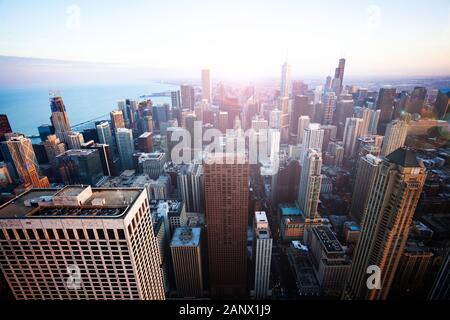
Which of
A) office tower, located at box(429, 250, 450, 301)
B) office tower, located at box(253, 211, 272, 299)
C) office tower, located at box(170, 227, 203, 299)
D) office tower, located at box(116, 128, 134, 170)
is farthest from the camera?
office tower, located at box(116, 128, 134, 170)

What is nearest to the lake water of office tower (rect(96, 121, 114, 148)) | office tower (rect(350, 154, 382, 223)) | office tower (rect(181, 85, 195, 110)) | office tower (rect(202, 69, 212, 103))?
office tower (rect(96, 121, 114, 148))

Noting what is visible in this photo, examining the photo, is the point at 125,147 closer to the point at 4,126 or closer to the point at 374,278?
the point at 4,126

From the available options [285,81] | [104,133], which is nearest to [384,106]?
[285,81]

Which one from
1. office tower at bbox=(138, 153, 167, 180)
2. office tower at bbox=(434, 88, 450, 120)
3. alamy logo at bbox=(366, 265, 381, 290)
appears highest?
office tower at bbox=(434, 88, 450, 120)

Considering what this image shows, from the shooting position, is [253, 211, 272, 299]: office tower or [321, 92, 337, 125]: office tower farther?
[321, 92, 337, 125]: office tower

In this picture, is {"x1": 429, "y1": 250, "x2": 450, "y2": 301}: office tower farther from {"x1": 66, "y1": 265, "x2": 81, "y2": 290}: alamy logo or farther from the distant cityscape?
{"x1": 66, "y1": 265, "x2": 81, "y2": 290}: alamy logo

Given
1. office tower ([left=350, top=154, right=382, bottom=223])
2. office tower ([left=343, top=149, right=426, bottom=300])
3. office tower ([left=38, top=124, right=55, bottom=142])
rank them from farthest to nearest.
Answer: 1. office tower ([left=38, top=124, right=55, bottom=142])
2. office tower ([left=350, top=154, right=382, bottom=223])
3. office tower ([left=343, top=149, right=426, bottom=300])

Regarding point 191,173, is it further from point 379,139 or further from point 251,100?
point 251,100
